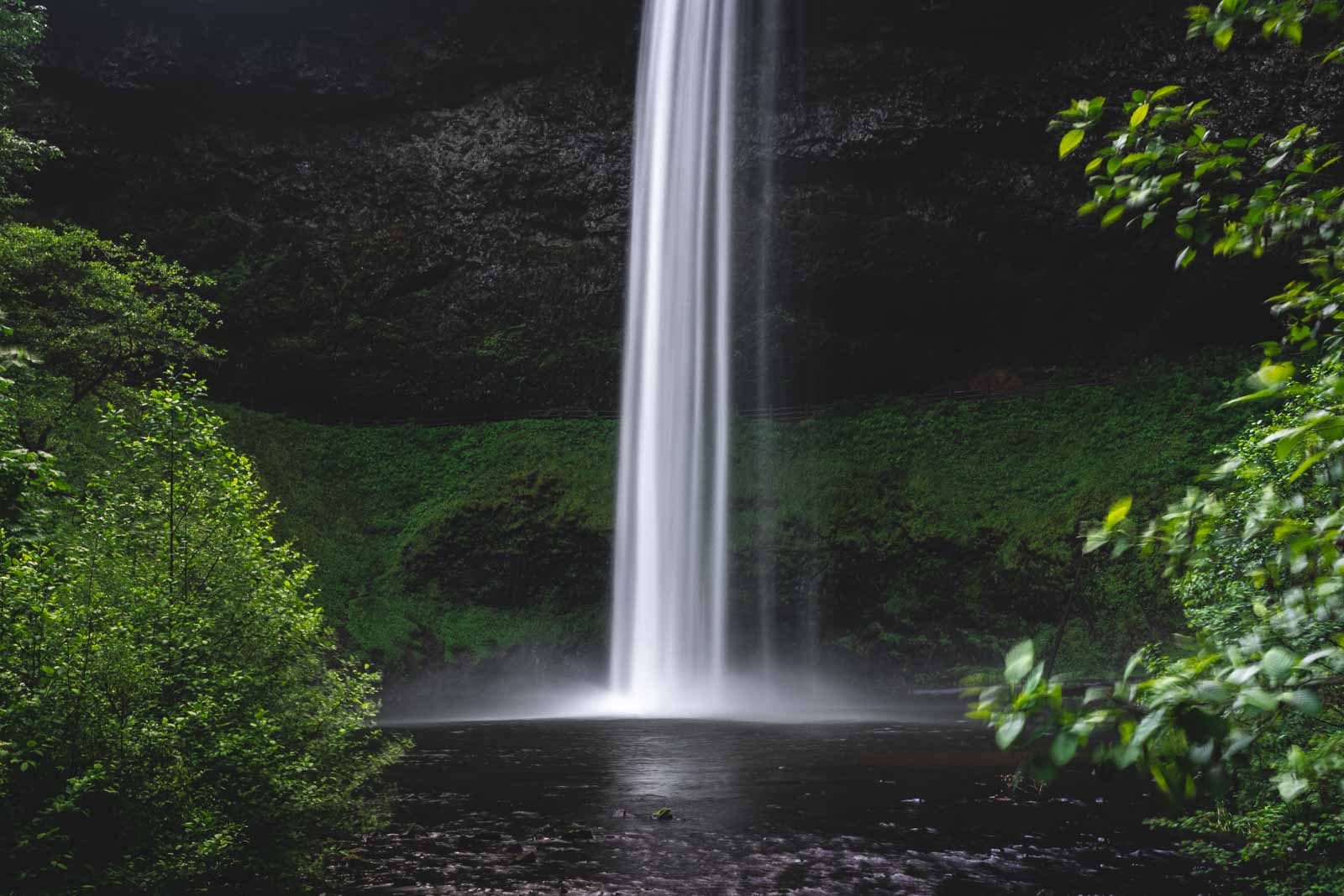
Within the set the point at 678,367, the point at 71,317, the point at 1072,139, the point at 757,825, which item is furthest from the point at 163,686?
the point at 678,367

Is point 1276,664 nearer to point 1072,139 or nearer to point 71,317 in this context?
point 1072,139

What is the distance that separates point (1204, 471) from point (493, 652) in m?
21.5

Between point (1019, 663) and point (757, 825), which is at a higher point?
point (1019, 663)

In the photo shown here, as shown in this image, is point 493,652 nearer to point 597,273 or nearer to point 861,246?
point 597,273

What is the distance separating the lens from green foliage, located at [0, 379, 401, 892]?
5102 mm

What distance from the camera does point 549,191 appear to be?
29.0 meters

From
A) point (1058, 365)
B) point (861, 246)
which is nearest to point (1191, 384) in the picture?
point (1058, 365)

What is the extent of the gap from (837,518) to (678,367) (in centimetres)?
600

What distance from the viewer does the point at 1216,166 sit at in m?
2.53

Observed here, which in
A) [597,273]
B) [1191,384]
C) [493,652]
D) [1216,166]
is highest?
[597,273]

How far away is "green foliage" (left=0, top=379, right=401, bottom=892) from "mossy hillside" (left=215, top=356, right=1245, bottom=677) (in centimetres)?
1518

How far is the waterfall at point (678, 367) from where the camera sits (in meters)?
23.1

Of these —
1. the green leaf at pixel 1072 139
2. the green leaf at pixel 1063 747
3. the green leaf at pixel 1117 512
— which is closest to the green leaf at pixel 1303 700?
the green leaf at pixel 1063 747

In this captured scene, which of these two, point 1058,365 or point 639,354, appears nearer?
point 639,354
